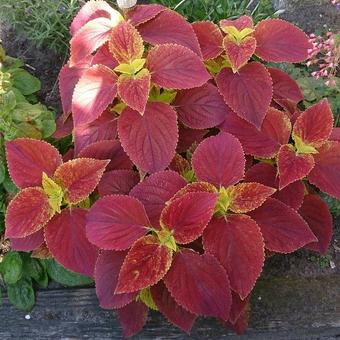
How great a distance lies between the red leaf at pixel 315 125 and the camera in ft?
4.69

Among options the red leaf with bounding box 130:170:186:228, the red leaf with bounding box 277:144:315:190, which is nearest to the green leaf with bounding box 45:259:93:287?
the red leaf with bounding box 130:170:186:228

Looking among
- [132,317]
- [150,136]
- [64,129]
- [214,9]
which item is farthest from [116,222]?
[214,9]

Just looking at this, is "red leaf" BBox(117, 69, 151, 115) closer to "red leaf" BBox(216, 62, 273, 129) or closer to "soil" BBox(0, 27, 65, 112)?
"red leaf" BBox(216, 62, 273, 129)

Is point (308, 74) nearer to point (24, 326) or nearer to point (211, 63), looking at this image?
point (211, 63)

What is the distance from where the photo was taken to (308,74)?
197 centimetres

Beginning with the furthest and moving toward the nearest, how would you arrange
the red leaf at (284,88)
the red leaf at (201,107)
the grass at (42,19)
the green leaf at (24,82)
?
the grass at (42,19) → the green leaf at (24,82) → the red leaf at (284,88) → the red leaf at (201,107)

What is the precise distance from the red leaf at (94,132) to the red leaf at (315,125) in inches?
17.6

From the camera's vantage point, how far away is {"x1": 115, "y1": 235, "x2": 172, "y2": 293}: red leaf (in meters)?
1.26

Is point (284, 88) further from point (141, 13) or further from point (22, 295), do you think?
point (22, 295)

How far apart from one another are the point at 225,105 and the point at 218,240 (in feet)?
1.14

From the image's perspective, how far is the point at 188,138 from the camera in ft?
5.04

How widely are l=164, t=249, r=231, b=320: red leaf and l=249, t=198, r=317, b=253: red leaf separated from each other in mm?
156

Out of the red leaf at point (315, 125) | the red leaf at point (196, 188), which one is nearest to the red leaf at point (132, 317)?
the red leaf at point (196, 188)

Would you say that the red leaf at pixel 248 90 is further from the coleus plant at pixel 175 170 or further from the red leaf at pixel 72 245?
the red leaf at pixel 72 245
